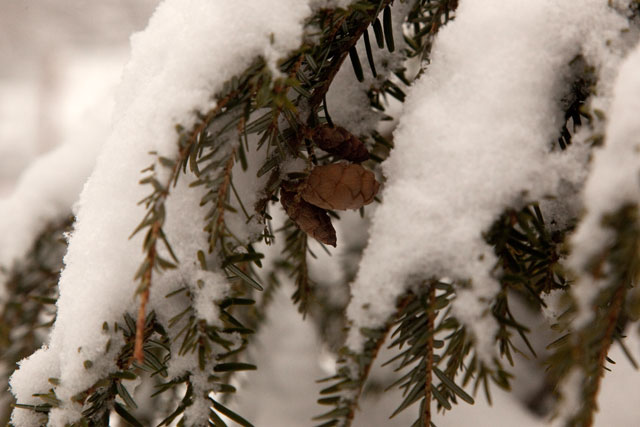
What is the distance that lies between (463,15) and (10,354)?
0.88 metres

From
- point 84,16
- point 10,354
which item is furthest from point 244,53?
point 84,16

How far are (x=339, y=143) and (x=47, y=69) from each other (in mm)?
5592

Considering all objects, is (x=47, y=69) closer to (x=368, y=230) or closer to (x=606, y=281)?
(x=368, y=230)

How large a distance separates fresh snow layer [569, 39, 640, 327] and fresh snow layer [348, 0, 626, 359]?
61 millimetres

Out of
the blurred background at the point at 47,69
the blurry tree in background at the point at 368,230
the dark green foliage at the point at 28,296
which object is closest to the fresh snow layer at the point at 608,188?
the blurry tree in background at the point at 368,230

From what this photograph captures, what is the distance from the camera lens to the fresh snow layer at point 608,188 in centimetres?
30

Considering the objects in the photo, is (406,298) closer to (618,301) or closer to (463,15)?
(618,301)

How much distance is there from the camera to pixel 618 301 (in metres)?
0.32

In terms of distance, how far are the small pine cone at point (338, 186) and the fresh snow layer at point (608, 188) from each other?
0.21 metres

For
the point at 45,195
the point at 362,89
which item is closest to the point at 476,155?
the point at 362,89

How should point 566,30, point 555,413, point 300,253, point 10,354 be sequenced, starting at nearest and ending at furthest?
1. point 555,413
2. point 566,30
3. point 300,253
4. point 10,354

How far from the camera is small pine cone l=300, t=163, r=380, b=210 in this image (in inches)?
18.5

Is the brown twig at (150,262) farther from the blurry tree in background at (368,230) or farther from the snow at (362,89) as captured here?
the snow at (362,89)

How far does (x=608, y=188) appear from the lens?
0.31m
